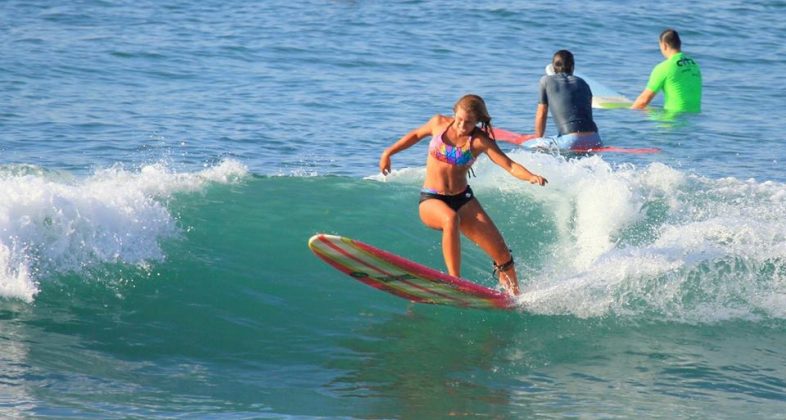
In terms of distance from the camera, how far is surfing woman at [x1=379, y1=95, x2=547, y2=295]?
7551 mm

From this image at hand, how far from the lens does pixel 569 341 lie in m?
7.92

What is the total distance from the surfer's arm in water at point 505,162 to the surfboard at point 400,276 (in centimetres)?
89

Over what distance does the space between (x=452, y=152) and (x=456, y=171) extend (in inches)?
5.6

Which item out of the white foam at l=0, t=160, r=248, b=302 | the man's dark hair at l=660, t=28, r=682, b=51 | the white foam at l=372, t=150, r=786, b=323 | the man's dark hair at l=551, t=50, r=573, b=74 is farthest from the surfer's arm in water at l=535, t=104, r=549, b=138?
the white foam at l=0, t=160, r=248, b=302

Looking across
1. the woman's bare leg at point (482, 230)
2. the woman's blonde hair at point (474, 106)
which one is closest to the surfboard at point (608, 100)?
the woman's bare leg at point (482, 230)

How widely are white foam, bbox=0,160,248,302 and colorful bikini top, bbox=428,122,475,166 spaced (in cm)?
231

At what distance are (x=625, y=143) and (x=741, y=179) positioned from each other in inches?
81.1

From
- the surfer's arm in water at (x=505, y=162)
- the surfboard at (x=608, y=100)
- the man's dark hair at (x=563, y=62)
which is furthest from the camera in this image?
the surfboard at (x=608, y=100)

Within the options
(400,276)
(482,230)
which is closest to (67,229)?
(400,276)

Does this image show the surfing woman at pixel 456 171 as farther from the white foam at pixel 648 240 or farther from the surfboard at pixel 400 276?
the white foam at pixel 648 240

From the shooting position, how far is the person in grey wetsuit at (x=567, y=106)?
457 inches

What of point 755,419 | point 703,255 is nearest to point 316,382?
point 755,419

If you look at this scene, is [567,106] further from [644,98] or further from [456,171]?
[456,171]

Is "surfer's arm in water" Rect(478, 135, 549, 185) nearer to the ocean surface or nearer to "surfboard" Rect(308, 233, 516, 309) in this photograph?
"surfboard" Rect(308, 233, 516, 309)
